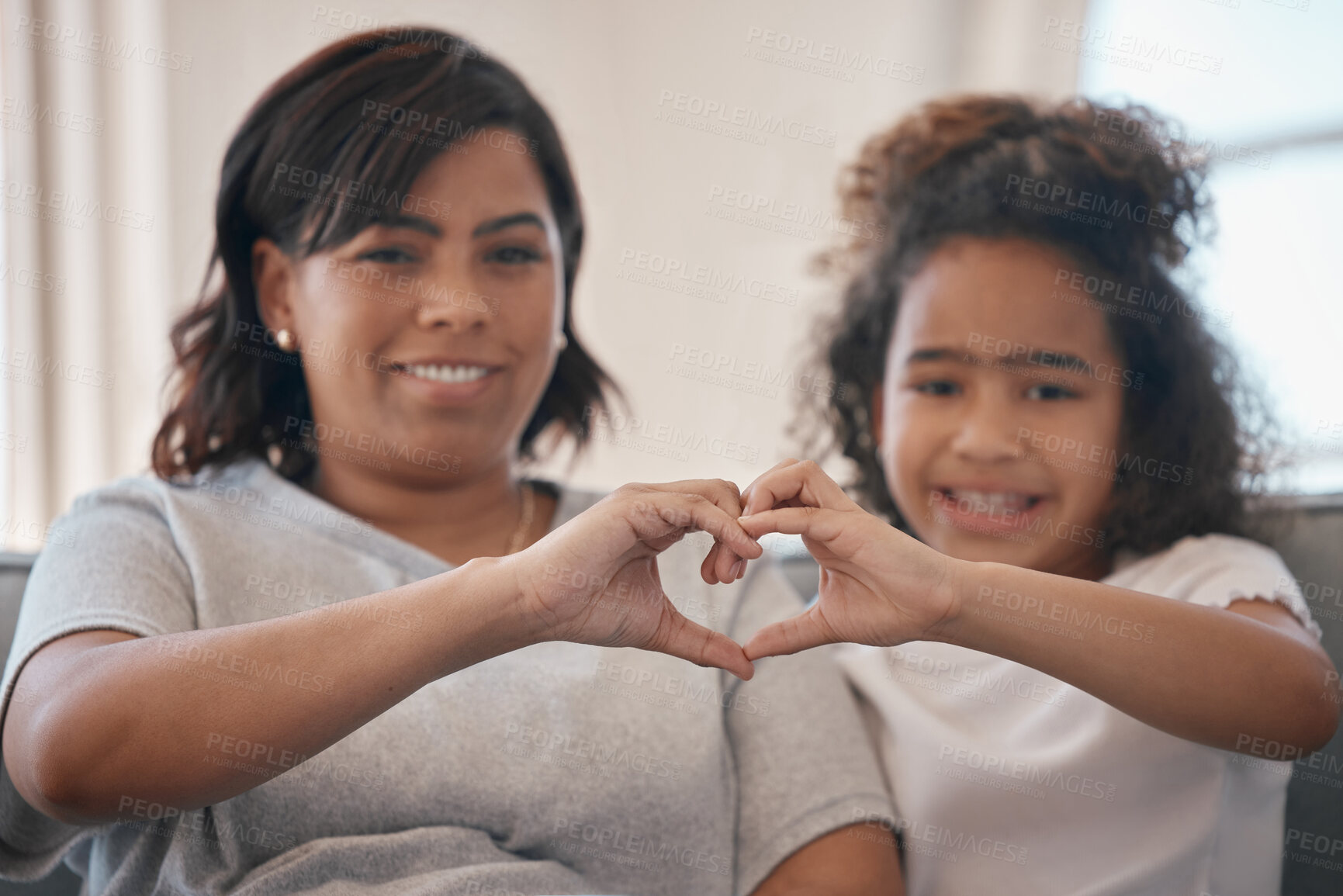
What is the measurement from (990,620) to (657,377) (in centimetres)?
165

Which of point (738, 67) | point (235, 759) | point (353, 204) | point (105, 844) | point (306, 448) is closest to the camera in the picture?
point (235, 759)

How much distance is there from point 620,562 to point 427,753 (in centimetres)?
30

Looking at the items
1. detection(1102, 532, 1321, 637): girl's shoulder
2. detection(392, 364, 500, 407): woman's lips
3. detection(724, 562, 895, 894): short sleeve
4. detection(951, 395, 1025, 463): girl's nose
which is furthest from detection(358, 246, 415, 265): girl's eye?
detection(1102, 532, 1321, 637): girl's shoulder

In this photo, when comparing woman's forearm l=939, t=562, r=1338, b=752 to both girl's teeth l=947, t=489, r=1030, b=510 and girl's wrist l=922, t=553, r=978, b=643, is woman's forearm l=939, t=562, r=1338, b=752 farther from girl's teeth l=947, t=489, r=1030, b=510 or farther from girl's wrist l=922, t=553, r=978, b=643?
girl's teeth l=947, t=489, r=1030, b=510

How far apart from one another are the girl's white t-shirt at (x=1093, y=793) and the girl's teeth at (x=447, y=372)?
2.10ft

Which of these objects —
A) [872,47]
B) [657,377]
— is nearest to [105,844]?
[657,377]

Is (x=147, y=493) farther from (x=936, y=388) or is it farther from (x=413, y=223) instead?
(x=936, y=388)

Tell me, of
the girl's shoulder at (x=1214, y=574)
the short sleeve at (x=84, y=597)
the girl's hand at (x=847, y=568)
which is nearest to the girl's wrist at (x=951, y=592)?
the girl's hand at (x=847, y=568)

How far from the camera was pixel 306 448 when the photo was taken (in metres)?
1.31

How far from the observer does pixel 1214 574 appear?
1.06m

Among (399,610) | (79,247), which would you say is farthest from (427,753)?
(79,247)

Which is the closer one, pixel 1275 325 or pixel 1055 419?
pixel 1055 419

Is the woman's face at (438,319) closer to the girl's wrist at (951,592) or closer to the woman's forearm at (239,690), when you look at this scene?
the woman's forearm at (239,690)

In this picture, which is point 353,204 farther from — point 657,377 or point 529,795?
point 657,377
